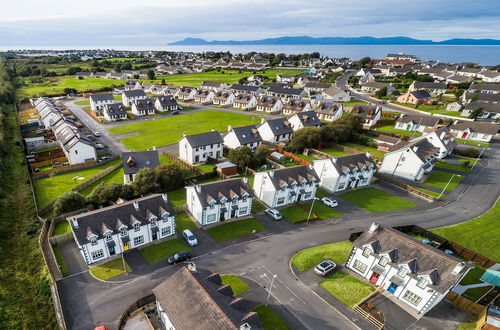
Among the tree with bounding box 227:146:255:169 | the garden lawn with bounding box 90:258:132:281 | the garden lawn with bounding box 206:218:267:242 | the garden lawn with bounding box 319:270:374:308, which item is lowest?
the garden lawn with bounding box 90:258:132:281

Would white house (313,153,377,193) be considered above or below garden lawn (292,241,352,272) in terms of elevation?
above

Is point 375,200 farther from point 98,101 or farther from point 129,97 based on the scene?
point 98,101

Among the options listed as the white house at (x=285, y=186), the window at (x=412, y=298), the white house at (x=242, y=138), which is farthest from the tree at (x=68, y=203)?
the window at (x=412, y=298)

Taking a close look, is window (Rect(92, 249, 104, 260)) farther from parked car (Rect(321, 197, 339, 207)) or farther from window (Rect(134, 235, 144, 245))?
parked car (Rect(321, 197, 339, 207))

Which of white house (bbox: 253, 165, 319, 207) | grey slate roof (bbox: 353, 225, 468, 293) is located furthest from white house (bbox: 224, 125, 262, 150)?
grey slate roof (bbox: 353, 225, 468, 293)

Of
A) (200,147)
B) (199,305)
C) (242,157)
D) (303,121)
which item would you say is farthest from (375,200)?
(199,305)

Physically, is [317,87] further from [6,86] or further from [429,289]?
[6,86]

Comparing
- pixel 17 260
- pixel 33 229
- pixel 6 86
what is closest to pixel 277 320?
pixel 17 260
